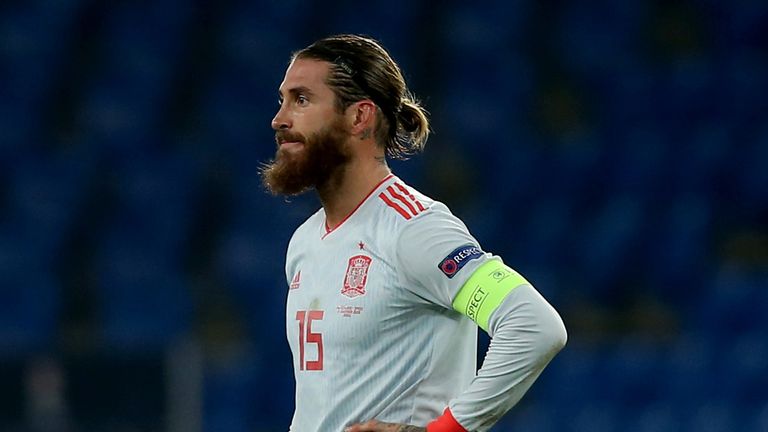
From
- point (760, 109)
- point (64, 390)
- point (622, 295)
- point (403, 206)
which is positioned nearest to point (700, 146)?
point (760, 109)

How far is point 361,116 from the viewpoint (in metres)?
2.70

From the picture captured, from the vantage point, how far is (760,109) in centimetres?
929

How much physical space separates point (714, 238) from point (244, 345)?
326cm

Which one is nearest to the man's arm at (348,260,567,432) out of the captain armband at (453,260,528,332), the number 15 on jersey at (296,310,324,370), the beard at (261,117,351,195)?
the captain armband at (453,260,528,332)

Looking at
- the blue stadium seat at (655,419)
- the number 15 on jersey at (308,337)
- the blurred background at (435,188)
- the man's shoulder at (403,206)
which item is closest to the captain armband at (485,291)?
the man's shoulder at (403,206)

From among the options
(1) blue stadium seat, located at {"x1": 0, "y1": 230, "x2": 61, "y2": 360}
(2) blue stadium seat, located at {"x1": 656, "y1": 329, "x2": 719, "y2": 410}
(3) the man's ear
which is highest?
(3) the man's ear

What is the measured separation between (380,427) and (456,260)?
35cm

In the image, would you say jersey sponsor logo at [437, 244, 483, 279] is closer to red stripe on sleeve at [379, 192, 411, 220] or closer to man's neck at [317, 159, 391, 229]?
red stripe on sleeve at [379, 192, 411, 220]

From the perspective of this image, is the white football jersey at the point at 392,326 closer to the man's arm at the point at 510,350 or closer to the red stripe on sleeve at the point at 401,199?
the red stripe on sleeve at the point at 401,199

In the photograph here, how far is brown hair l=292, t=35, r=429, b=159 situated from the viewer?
269 centimetres

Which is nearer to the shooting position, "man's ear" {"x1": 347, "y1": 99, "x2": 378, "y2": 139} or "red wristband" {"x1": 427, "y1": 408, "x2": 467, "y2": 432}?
"red wristband" {"x1": 427, "y1": 408, "x2": 467, "y2": 432}

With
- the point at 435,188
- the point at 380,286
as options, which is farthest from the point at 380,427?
the point at 435,188

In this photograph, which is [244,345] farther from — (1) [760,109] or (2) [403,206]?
(2) [403,206]

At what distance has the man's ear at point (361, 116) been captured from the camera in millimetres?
2691
